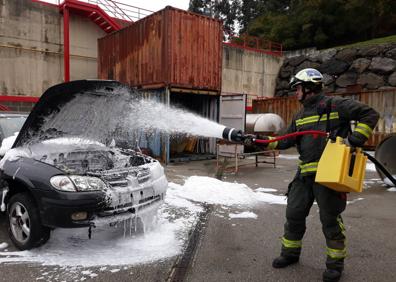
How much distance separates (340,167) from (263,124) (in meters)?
11.7

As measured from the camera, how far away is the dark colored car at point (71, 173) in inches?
137

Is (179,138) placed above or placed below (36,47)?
below

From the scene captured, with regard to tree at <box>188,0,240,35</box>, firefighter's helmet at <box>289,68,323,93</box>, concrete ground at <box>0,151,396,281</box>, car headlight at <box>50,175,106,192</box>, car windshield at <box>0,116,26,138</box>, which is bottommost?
concrete ground at <box>0,151,396,281</box>

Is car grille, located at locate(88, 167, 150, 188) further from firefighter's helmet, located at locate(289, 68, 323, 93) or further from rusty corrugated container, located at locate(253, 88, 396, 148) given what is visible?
rusty corrugated container, located at locate(253, 88, 396, 148)

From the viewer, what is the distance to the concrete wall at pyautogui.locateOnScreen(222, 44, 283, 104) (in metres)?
21.8

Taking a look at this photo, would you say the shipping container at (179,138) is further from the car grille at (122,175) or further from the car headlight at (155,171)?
the car grille at (122,175)

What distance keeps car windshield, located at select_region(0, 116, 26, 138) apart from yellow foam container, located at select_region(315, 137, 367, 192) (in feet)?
13.9

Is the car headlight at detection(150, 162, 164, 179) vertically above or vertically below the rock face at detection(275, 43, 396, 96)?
below

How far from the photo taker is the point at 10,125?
16.9 ft

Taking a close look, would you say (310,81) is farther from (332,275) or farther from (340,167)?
(332,275)

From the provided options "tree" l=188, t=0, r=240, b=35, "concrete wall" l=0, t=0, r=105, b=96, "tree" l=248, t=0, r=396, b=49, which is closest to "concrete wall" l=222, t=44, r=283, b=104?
"tree" l=248, t=0, r=396, b=49

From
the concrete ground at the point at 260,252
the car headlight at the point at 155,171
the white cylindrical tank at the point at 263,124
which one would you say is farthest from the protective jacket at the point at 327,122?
the white cylindrical tank at the point at 263,124

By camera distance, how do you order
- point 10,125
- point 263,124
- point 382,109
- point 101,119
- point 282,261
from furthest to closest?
point 263,124, point 382,109, point 10,125, point 101,119, point 282,261

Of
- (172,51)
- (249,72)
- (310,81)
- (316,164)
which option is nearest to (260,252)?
(316,164)
